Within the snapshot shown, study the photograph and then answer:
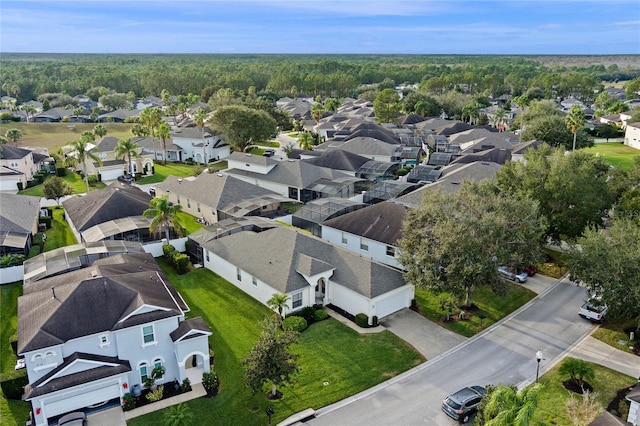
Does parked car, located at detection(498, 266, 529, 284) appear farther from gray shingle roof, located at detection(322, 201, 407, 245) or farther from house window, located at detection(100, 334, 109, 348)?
house window, located at detection(100, 334, 109, 348)

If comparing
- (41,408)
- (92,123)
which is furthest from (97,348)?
(92,123)

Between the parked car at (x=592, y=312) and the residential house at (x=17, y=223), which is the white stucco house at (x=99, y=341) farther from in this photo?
the parked car at (x=592, y=312)

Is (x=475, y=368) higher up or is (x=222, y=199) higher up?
(x=222, y=199)

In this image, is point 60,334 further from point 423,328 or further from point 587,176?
point 587,176

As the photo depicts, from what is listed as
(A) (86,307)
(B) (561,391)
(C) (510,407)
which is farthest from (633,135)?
(A) (86,307)

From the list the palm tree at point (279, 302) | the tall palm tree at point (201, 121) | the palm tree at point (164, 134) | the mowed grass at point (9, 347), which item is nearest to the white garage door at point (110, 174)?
the palm tree at point (164, 134)

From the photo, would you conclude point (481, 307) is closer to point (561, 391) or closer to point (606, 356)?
point (606, 356)
